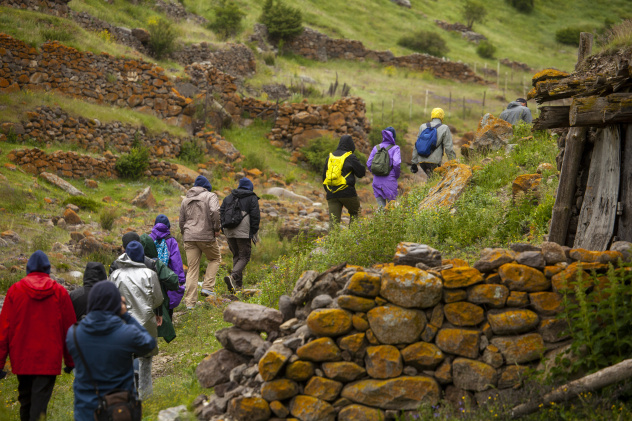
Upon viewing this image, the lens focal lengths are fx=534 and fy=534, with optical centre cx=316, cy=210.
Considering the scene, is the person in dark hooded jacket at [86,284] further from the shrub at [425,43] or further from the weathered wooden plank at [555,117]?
the shrub at [425,43]

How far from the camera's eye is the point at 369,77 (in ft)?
104

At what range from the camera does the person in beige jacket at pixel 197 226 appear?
918cm

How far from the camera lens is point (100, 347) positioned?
4.20 metres

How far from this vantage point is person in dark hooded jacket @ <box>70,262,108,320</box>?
17.9 ft

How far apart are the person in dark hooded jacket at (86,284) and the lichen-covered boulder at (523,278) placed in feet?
12.9

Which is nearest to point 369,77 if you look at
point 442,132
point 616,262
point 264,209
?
point 264,209

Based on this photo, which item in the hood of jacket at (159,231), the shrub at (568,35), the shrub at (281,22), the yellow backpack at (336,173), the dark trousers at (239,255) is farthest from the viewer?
the shrub at (568,35)

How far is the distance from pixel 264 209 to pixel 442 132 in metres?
5.68

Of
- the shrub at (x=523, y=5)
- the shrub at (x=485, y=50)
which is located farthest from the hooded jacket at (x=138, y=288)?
the shrub at (x=523, y=5)

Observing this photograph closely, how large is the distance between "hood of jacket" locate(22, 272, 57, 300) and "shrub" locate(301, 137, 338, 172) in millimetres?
14437

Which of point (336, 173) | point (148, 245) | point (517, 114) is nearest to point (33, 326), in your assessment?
point (148, 245)

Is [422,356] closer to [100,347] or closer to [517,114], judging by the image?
[100,347]

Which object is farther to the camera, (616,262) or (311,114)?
(311,114)

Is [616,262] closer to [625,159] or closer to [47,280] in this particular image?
[625,159]
